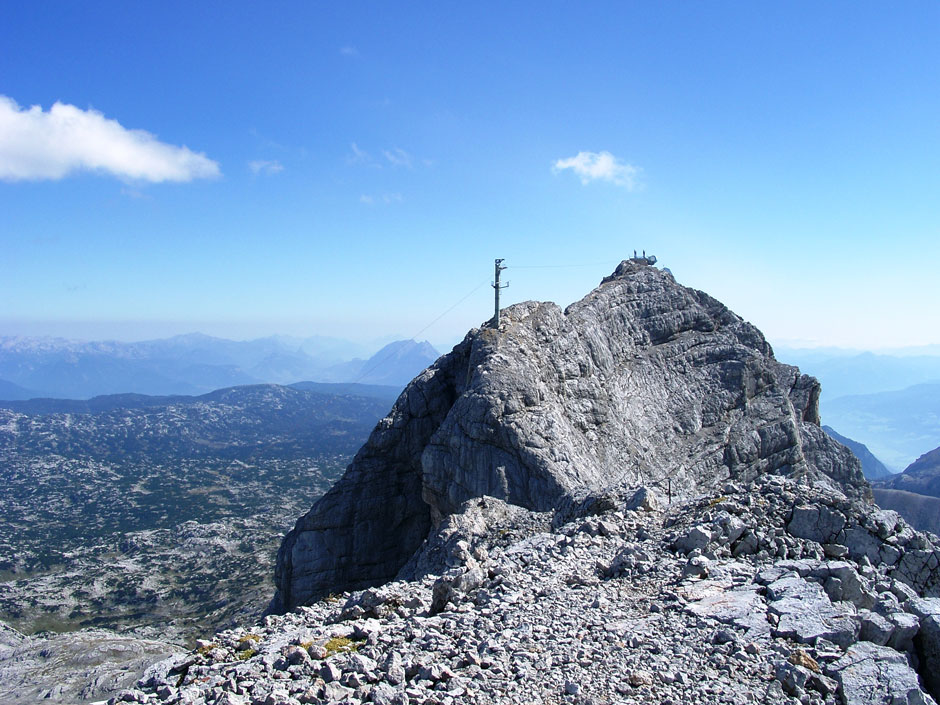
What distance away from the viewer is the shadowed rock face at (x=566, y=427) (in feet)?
137

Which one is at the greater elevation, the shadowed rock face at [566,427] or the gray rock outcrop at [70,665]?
the shadowed rock face at [566,427]

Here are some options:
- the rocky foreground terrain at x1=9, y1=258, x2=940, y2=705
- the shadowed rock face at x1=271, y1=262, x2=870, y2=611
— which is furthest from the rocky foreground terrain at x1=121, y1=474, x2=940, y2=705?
the shadowed rock face at x1=271, y1=262, x2=870, y2=611

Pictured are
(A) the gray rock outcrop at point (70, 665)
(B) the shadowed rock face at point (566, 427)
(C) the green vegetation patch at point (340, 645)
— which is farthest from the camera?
(A) the gray rock outcrop at point (70, 665)

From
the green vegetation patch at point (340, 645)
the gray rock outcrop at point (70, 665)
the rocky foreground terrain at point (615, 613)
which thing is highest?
the rocky foreground terrain at point (615, 613)

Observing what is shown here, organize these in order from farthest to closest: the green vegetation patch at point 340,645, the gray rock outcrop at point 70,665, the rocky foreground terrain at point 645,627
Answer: the gray rock outcrop at point 70,665 < the green vegetation patch at point 340,645 < the rocky foreground terrain at point 645,627

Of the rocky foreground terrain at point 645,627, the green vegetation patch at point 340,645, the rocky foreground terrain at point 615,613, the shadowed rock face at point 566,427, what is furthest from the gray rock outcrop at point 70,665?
the green vegetation patch at point 340,645

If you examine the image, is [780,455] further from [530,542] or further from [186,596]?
[186,596]

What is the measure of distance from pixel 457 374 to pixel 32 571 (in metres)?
149

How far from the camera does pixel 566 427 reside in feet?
145

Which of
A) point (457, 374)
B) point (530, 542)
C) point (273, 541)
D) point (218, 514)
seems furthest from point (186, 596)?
point (530, 542)

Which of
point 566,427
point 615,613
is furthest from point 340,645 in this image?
point 566,427

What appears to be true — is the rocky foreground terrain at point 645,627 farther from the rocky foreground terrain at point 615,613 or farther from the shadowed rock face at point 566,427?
the shadowed rock face at point 566,427

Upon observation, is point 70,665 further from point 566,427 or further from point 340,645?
point 340,645

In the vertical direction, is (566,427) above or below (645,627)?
above
